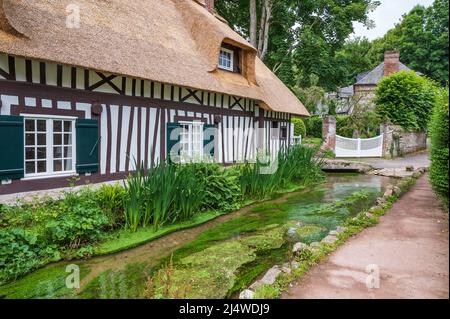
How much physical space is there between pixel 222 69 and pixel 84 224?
23.1 feet

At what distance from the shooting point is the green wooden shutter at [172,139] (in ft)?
28.7

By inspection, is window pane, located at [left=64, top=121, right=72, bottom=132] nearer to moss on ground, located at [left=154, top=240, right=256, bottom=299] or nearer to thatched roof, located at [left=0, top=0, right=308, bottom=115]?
thatched roof, located at [left=0, top=0, right=308, bottom=115]

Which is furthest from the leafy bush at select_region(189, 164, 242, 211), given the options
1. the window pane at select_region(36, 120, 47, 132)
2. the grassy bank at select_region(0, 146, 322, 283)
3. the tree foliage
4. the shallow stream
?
the tree foliage

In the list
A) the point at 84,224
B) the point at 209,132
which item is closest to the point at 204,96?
the point at 209,132

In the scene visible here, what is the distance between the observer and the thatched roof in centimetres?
578

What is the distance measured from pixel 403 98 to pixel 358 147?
3917 millimetres

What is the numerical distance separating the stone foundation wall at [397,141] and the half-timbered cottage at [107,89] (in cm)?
1038

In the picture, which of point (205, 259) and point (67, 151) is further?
point (67, 151)

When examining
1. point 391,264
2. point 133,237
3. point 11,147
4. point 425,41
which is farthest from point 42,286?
point 425,41

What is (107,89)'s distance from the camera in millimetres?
7312

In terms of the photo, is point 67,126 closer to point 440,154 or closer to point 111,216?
point 111,216

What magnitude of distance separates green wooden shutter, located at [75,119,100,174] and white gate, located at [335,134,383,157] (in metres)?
14.9
